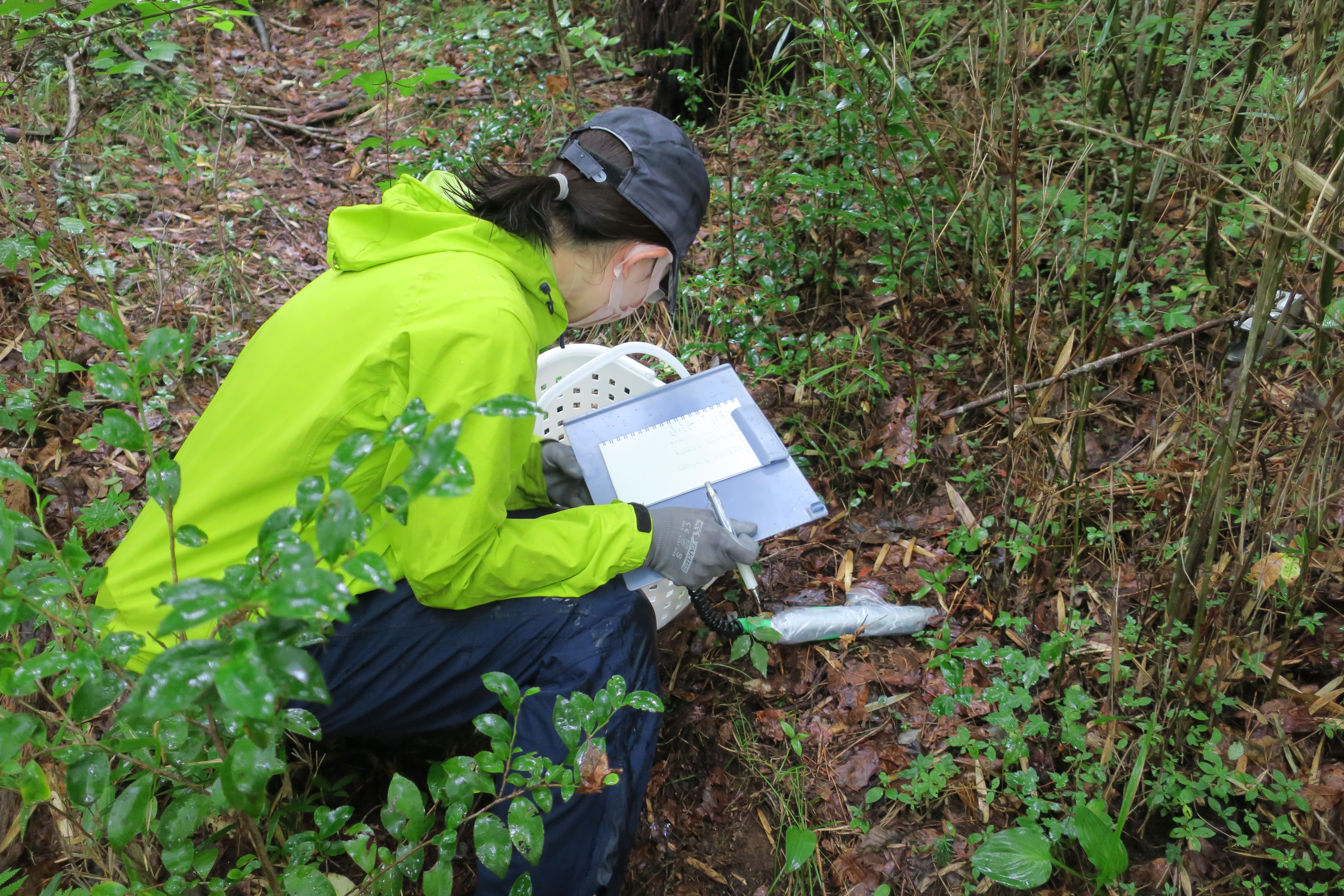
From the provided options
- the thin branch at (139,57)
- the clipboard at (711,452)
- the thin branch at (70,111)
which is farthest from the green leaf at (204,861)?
the thin branch at (139,57)

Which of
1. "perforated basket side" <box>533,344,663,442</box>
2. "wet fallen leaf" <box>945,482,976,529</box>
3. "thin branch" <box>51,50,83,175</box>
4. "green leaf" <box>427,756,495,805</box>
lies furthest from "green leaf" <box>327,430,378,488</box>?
"thin branch" <box>51,50,83,175</box>

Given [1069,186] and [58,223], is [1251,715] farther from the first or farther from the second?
[58,223]

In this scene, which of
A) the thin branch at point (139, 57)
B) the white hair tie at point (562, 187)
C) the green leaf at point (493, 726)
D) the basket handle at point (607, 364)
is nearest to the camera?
the green leaf at point (493, 726)

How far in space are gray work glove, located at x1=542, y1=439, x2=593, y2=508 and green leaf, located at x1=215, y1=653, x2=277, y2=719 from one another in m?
1.85

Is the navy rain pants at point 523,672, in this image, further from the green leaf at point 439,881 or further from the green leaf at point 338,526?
the green leaf at point 338,526

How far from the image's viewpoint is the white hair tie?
1959 mm

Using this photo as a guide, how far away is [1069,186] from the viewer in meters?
3.23

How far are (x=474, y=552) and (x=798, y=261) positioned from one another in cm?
208

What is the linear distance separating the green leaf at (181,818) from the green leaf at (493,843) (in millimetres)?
379

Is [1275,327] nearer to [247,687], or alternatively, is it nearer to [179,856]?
[247,687]

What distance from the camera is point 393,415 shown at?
1669 millimetres

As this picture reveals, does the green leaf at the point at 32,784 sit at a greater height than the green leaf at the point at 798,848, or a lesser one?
greater

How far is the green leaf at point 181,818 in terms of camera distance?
45.8 inches

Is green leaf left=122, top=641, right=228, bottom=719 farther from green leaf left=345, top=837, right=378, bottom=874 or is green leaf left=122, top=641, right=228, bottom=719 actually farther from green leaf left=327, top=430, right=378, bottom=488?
green leaf left=345, top=837, right=378, bottom=874
